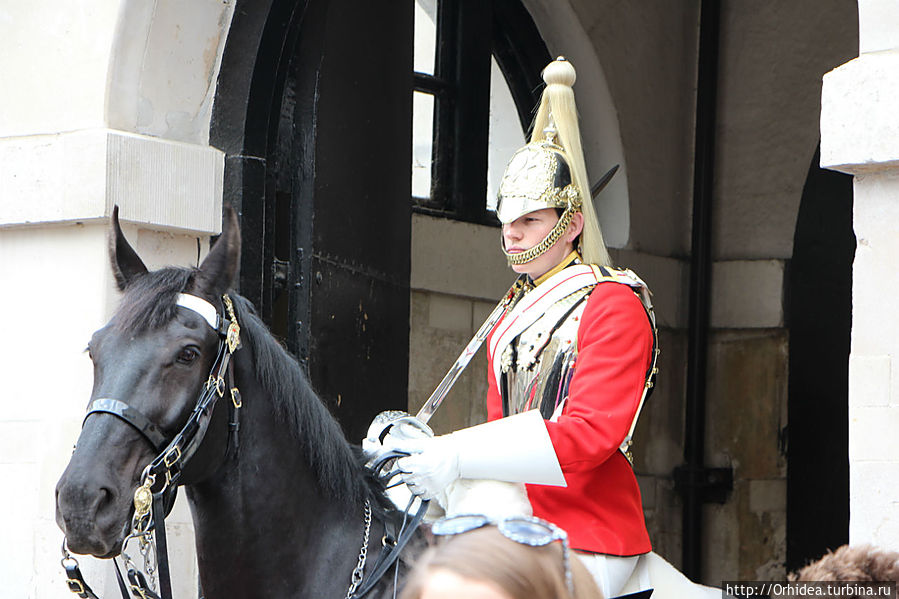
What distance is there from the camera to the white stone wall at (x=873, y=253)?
314 centimetres

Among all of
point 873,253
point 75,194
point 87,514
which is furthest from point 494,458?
point 75,194

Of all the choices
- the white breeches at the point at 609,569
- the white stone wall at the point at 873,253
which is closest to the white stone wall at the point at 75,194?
the white breeches at the point at 609,569

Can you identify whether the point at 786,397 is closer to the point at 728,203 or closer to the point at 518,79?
the point at 728,203

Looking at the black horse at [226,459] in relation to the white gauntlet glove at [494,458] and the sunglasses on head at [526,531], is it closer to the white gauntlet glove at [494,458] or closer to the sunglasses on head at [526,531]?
the white gauntlet glove at [494,458]

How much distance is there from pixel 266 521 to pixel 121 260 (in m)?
0.70

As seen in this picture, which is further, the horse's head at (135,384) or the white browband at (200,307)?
the white browband at (200,307)

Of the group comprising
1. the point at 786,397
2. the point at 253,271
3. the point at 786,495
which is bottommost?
the point at 786,495

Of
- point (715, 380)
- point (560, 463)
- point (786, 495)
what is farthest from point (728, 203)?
point (560, 463)

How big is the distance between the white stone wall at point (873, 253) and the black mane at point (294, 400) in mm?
1119

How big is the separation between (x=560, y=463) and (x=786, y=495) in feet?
15.0

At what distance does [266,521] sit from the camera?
3111 millimetres

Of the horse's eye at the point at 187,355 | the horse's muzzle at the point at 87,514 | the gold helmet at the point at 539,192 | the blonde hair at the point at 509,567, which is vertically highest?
the gold helmet at the point at 539,192

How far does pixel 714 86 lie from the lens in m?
7.49

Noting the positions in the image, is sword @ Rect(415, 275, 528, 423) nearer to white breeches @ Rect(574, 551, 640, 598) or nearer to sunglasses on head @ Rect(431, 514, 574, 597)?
white breeches @ Rect(574, 551, 640, 598)
